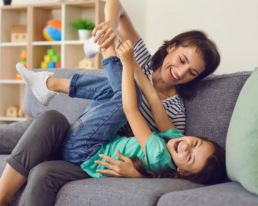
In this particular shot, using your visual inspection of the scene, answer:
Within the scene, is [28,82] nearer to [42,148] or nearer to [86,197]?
[42,148]

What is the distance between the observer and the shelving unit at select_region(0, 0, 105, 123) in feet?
11.3

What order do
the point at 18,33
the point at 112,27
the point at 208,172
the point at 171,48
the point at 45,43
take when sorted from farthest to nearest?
the point at 18,33 → the point at 45,43 → the point at 171,48 → the point at 112,27 → the point at 208,172

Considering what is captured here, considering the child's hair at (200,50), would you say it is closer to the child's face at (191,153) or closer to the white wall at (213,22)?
the child's face at (191,153)

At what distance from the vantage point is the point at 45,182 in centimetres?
113

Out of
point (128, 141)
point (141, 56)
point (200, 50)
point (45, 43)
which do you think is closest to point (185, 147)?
point (128, 141)

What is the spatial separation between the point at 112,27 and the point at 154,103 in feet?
1.29

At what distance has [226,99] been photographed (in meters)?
1.44

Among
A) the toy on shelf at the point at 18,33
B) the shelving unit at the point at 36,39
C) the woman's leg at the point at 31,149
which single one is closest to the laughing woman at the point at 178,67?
the woman's leg at the point at 31,149

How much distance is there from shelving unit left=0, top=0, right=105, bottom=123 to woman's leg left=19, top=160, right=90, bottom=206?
218 centimetres

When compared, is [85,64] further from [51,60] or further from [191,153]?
[191,153]

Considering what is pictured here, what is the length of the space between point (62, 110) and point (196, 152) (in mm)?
1016

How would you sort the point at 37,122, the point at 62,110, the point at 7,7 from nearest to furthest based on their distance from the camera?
the point at 37,122 → the point at 62,110 → the point at 7,7

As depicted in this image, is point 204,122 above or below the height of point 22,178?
above

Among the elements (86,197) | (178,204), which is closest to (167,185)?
(178,204)
